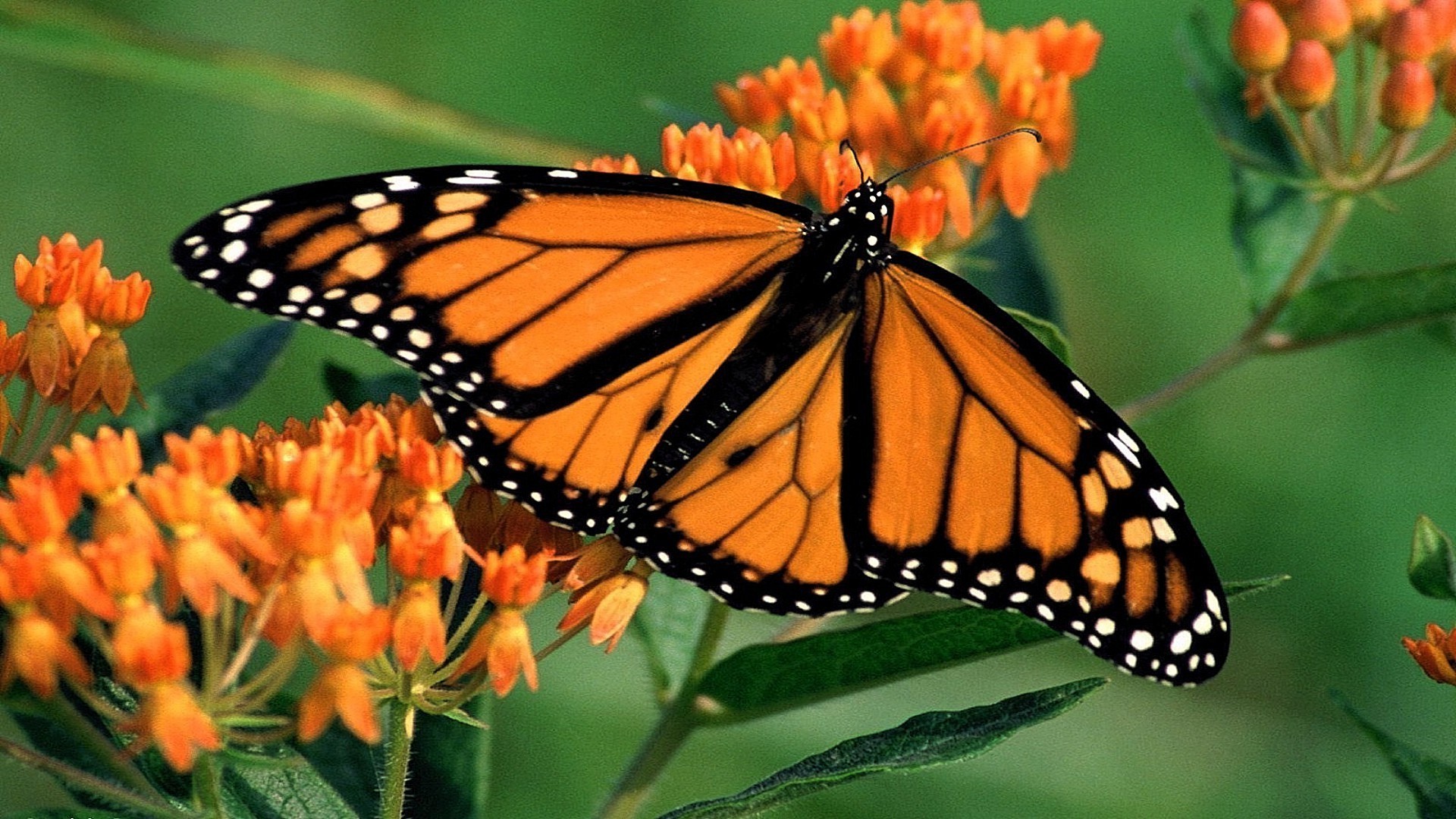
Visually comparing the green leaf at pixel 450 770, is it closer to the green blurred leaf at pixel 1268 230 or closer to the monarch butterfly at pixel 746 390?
the monarch butterfly at pixel 746 390

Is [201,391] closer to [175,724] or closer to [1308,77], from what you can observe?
[175,724]

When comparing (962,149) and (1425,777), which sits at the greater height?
(962,149)

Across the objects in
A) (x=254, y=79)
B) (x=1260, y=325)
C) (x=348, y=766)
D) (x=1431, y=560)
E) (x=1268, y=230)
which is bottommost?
(x=348, y=766)

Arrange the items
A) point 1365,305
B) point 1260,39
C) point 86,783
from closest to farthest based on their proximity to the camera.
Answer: point 86,783 < point 1365,305 < point 1260,39

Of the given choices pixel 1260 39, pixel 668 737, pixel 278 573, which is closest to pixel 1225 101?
pixel 1260 39

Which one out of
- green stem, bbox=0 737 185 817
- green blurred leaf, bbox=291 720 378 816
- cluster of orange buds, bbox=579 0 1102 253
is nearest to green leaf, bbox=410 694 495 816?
green blurred leaf, bbox=291 720 378 816

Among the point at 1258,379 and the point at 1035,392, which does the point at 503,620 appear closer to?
the point at 1035,392

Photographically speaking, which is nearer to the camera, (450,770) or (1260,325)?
(450,770)

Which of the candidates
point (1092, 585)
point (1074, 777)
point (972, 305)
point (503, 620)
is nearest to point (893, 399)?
point (972, 305)

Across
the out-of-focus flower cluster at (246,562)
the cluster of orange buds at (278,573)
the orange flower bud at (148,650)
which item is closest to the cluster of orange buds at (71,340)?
the out-of-focus flower cluster at (246,562)
